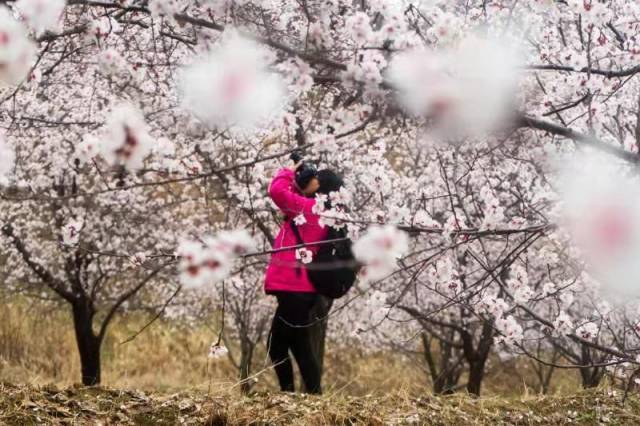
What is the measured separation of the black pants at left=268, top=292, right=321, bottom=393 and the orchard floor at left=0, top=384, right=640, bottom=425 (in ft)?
1.50

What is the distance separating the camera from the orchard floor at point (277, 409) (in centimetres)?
420

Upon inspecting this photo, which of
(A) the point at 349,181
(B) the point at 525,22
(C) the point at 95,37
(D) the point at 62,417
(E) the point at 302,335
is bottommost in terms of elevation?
(D) the point at 62,417

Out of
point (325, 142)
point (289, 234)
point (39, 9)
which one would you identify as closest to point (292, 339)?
point (289, 234)

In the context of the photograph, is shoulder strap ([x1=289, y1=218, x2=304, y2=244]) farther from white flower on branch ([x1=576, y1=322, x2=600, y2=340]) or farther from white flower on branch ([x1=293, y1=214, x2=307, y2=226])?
white flower on branch ([x1=576, y1=322, x2=600, y2=340])

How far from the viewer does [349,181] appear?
7602 millimetres

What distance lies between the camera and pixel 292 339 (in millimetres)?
5199

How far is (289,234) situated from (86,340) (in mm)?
4960

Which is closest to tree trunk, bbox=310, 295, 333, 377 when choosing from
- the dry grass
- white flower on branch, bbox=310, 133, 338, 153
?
the dry grass

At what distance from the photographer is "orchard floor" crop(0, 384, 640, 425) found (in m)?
4.20

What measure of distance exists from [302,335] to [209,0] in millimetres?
2541

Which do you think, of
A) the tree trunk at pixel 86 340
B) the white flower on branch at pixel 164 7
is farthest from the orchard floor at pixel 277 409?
the tree trunk at pixel 86 340

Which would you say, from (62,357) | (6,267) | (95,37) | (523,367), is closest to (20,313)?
(62,357)

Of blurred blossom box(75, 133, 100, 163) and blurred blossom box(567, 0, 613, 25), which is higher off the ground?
blurred blossom box(567, 0, 613, 25)

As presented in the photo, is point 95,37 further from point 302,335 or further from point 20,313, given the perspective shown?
point 20,313
